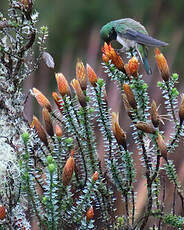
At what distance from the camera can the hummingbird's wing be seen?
0.72 metres

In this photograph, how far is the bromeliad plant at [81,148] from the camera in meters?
0.51

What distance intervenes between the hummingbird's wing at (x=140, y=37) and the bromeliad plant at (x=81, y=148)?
0.49ft

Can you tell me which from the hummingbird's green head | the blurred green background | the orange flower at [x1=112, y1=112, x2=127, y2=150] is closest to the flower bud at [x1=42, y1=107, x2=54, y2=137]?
the orange flower at [x1=112, y1=112, x2=127, y2=150]

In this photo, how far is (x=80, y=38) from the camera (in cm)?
258

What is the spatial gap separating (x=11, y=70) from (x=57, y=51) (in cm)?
178

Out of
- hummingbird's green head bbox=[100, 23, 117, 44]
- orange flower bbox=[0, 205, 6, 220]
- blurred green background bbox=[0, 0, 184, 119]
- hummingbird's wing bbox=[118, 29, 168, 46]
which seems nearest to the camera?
orange flower bbox=[0, 205, 6, 220]

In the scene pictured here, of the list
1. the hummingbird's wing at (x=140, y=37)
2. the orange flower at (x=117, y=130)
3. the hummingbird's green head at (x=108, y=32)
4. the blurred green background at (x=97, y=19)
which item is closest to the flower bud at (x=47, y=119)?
the orange flower at (x=117, y=130)

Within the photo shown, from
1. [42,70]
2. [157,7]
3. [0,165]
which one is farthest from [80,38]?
[0,165]

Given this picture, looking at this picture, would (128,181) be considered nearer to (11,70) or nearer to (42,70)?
(11,70)

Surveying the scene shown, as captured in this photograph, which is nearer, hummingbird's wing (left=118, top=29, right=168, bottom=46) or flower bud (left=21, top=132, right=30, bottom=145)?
flower bud (left=21, top=132, right=30, bottom=145)

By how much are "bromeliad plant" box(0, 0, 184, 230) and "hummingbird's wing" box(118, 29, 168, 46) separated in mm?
150

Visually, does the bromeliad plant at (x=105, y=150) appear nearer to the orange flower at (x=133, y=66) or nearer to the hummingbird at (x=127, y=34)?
the orange flower at (x=133, y=66)

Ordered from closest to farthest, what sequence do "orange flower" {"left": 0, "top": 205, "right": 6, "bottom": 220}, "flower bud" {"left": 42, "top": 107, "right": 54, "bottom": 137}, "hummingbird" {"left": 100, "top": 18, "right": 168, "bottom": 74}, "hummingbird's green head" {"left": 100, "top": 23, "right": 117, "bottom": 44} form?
"orange flower" {"left": 0, "top": 205, "right": 6, "bottom": 220}
"flower bud" {"left": 42, "top": 107, "right": 54, "bottom": 137}
"hummingbird" {"left": 100, "top": 18, "right": 168, "bottom": 74}
"hummingbird's green head" {"left": 100, "top": 23, "right": 117, "bottom": 44}

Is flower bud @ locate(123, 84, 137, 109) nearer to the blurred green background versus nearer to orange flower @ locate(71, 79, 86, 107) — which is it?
orange flower @ locate(71, 79, 86, 107)
